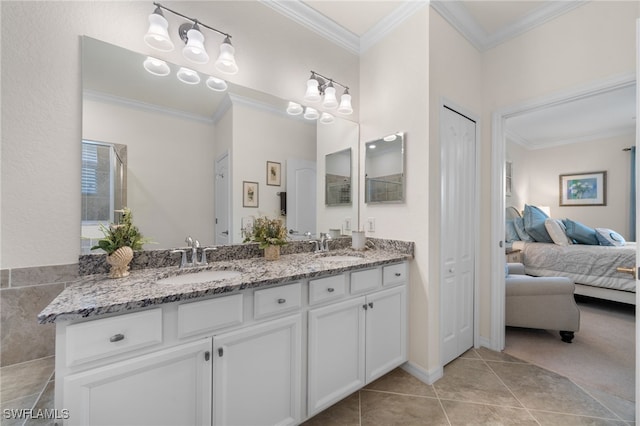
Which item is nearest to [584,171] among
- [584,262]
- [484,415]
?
[584,262]

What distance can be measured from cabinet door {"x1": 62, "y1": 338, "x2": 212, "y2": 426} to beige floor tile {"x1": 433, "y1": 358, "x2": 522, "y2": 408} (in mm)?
1561

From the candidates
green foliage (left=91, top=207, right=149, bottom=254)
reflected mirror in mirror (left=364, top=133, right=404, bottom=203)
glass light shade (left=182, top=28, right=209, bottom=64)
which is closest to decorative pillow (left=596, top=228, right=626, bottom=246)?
reflected mirror in mirror (left=364, top=133, right=404, bottom=203)

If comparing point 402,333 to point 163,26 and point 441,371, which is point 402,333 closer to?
point 441,371

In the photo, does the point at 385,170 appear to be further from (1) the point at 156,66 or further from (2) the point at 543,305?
(2) the point at 543,305

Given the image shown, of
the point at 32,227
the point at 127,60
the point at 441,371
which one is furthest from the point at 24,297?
the point at 441,371

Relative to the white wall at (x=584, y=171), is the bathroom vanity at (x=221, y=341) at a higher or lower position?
lower

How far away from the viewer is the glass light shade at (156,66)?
4.79 ft

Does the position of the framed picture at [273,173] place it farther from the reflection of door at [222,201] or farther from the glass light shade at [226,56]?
the glass light shade at [226,56]

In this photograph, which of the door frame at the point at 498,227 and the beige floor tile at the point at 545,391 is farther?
the door frame at the point at 498,227

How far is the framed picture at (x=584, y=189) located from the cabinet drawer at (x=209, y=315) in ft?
21.9

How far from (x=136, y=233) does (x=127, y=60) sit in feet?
3.08

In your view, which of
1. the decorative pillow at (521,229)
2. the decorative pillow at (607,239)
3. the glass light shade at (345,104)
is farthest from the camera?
the decorative pillow at (521,229)

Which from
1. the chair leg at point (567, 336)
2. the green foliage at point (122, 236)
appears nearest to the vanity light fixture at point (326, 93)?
the green foliage at point (122, 236)

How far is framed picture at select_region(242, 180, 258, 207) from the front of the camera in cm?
183
